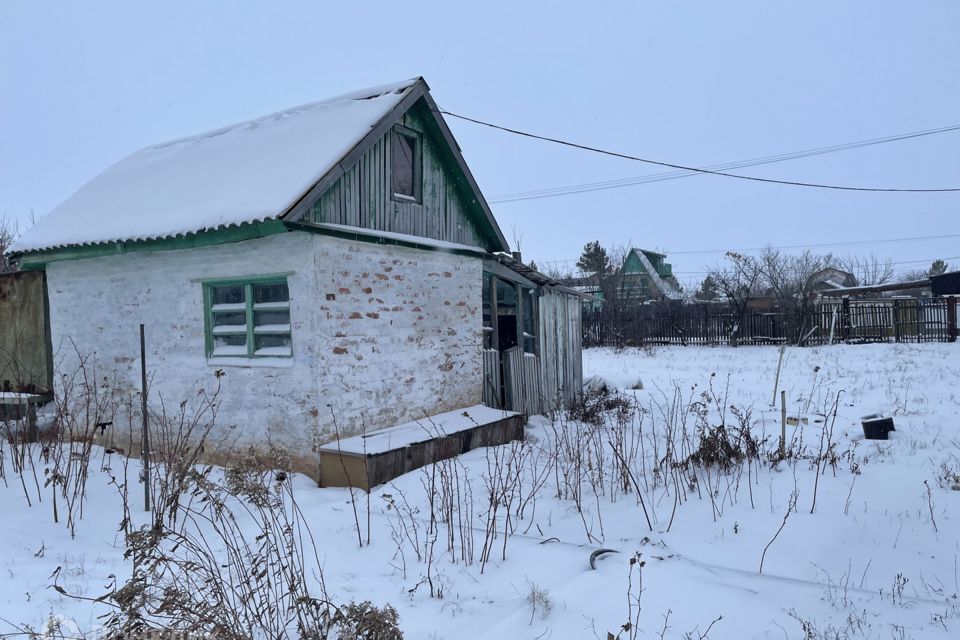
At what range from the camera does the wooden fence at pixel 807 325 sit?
896 inches

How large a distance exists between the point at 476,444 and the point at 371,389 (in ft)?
5.65

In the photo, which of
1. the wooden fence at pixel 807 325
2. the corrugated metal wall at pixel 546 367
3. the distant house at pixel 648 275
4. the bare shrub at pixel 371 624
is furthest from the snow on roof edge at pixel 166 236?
the distant house at pixel 648 275

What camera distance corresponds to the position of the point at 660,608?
381cm

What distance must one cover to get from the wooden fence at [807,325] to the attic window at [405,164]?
58.1 feet

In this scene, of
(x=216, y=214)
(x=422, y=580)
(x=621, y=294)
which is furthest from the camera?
(x=621, y=294)

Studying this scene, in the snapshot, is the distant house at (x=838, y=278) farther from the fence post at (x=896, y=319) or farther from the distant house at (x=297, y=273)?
the distant house at (x=297, y=273)

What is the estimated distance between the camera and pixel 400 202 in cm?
835

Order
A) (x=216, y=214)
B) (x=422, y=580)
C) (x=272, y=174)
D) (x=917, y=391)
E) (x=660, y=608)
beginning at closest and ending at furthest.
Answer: (x=660, y=608) < (x=422, y=580) < (x=216, y=214) < (x=272, y=174) < (x=917, y=391)

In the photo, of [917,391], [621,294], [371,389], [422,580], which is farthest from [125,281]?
[621,294]

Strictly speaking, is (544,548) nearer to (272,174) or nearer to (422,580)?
(422,580)

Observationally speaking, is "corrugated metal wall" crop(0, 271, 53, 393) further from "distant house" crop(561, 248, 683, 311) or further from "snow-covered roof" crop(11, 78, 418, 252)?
"distant house" crop(561, 248, 683, 311)

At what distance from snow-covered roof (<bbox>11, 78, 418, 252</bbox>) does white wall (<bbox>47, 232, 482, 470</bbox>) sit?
0.45 meters

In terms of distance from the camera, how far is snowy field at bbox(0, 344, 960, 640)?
12.0 feet

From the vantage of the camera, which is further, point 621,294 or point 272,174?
point 621,294
